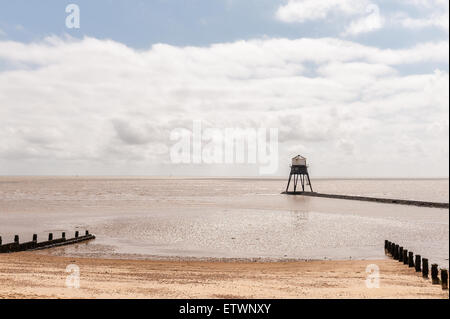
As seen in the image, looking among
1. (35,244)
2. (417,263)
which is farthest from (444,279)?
(35,244)

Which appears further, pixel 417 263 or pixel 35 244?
pixel 35 244

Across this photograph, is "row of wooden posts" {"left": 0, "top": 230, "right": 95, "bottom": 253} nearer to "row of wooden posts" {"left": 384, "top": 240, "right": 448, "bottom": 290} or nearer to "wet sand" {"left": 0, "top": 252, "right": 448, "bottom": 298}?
"wet sand" {"left": 0, "top": 252, "right": 448, "bottom": 298}

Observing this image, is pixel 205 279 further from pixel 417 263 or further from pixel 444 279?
pixel 417 263

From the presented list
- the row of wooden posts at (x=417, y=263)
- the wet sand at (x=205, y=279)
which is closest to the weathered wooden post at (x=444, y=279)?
the row of wooden posts at (x=417, y=263)

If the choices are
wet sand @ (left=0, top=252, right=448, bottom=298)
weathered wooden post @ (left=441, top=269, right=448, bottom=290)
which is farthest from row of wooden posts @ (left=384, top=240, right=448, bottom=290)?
wet sand @ (left=0, top=252, right=448, bottom=298)

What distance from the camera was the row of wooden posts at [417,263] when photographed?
16006 mm

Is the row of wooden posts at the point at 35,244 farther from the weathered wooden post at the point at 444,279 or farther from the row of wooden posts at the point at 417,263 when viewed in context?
the weathered wooden post at the point at 444,279

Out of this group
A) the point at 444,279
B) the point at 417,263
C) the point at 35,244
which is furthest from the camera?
the point at 35,244

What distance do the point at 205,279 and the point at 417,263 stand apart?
1084cm

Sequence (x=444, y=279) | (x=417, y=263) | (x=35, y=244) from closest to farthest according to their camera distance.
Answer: (x=444, y=279) → (x=417, y=263) → (x=35, y=244)

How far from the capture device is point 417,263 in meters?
20.2
